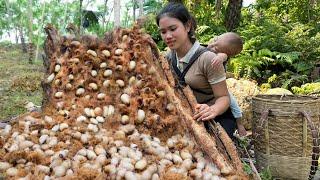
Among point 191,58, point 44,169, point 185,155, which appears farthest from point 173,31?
point 44,169

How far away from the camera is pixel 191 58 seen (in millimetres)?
3186

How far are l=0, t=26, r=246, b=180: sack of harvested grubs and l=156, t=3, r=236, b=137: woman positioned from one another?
44 centimetres

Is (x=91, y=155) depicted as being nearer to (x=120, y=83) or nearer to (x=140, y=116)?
(x=140, y=116)

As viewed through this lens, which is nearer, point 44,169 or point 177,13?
point 44,169

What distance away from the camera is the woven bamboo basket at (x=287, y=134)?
3.77 m

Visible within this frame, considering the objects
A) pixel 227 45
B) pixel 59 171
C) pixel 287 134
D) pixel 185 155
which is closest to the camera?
pixel 59 171

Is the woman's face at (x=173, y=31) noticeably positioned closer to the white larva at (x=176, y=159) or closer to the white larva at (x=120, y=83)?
the white larva at (x=120, y=83)

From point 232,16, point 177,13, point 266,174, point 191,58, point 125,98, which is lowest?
point 266,174

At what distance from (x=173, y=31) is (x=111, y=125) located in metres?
0.99

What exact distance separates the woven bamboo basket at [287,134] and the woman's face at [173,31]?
1152 mm

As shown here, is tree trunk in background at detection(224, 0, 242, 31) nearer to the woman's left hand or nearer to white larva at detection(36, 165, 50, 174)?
the woman's left hand

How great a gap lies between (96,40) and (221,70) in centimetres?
93

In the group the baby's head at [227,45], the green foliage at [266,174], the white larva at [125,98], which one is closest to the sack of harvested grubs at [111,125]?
the white larva at [125,98]

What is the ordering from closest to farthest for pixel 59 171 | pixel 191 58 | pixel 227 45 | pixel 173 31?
pixel 59 171
pixel 173 31
pixel 191 58
pixel 227 45
